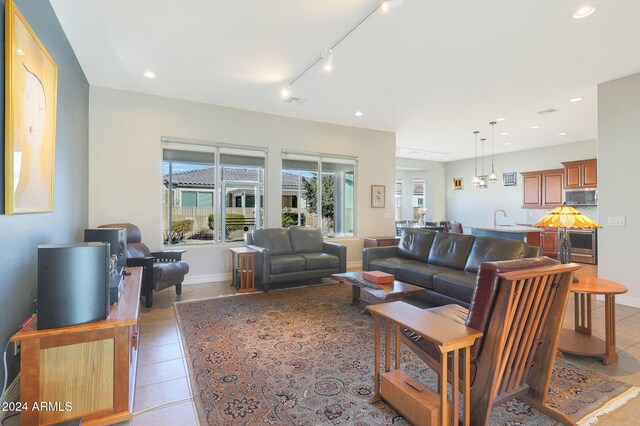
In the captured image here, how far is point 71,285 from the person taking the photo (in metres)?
1.73

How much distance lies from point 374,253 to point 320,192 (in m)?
2.14

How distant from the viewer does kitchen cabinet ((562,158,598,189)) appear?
7.15 meters

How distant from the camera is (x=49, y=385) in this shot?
1.64 m

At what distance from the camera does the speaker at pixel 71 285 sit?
1.66 m

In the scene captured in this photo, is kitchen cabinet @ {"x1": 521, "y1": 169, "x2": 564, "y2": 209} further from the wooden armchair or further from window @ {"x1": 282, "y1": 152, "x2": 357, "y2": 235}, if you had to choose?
the wooden armchair

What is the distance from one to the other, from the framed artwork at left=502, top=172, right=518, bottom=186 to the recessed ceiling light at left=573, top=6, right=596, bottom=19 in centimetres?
716

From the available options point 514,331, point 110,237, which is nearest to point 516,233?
point 514,331

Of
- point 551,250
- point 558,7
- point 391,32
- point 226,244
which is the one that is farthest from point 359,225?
point 551,250

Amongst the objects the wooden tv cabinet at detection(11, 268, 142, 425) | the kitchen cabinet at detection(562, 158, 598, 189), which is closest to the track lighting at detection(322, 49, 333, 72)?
the wooden tv cabinet at detection(11, 268, 142, 425)

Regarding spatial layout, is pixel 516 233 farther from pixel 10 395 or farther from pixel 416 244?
pixel 10 395

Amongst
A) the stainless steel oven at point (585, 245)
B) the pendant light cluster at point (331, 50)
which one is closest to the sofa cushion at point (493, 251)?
the pendant light cluster at point (331, 50)

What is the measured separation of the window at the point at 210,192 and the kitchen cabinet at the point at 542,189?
7.44 meters

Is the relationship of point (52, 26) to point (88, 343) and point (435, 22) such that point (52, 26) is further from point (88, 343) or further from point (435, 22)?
point (435, 22)

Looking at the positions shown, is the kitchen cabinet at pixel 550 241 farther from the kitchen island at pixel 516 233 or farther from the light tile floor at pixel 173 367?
the light tile floor at pixel 173 367
